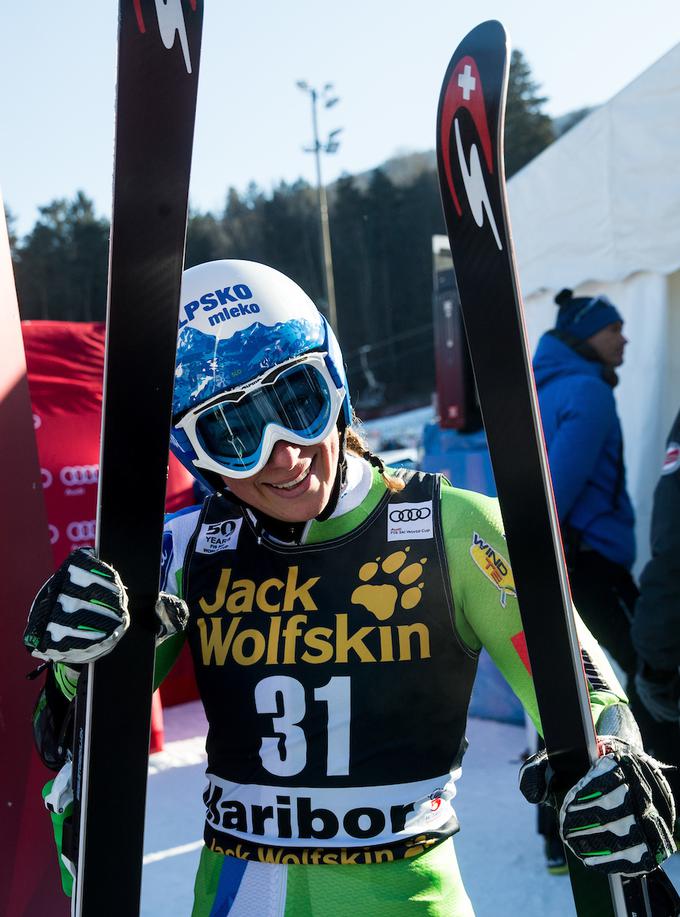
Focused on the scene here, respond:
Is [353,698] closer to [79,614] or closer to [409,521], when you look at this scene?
[409,521]

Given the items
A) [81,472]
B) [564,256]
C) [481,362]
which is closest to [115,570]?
[481,362]

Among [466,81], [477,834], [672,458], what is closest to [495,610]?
[466,81]

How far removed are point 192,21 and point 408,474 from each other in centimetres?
77

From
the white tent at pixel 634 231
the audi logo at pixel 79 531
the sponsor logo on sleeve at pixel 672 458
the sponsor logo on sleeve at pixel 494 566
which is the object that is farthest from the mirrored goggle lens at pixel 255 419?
the audi logo at pixel 79 531

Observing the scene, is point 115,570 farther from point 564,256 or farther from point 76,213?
point 76,213

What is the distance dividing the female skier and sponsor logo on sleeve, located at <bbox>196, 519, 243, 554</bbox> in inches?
1.0

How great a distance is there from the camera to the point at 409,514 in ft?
4.80

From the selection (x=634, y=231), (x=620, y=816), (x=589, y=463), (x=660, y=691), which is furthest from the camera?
(x=634, y=231)

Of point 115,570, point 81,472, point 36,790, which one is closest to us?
point 115,570

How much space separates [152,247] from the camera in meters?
1.42

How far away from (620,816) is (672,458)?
1737 mm

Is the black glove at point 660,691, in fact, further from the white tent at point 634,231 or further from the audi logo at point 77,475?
the audi logo at point 77,475

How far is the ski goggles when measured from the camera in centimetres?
138

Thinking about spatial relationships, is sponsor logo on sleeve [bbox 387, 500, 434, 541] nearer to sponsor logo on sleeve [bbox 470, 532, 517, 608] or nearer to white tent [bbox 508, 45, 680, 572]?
sponsor logo on sleeve [bbox 470, 532, 517, 608]
